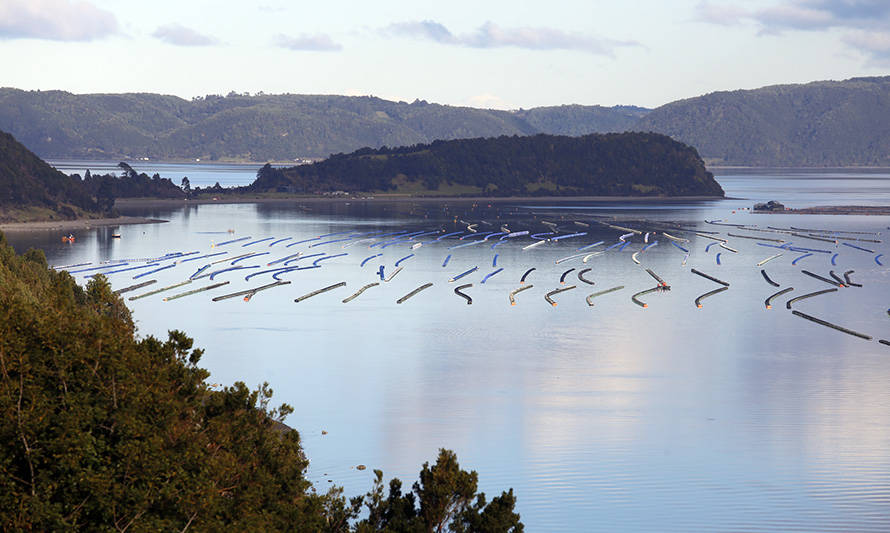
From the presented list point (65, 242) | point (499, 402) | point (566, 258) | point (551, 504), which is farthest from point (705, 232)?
point (551, 504)

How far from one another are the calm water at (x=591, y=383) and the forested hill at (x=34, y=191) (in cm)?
5834

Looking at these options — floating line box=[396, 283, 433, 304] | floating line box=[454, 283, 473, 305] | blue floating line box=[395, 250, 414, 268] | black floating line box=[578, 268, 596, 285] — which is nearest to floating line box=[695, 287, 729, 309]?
black floating line box=[578, 268, 596, 285]

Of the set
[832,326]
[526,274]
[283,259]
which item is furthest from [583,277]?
Result: [283,259]

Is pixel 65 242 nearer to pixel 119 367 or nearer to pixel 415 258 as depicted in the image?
pixel 415 258

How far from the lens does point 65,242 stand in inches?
4737

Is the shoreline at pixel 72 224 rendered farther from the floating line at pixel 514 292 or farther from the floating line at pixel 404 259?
the floating line at pixel 514 292

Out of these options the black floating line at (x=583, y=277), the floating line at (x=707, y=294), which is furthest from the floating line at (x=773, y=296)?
the black floating line at (x=583, y=277)

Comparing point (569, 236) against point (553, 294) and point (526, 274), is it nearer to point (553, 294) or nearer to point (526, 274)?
point (526, 274)

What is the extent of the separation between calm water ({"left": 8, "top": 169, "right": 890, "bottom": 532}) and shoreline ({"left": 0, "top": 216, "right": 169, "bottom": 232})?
46110 millimetres

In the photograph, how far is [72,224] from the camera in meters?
148

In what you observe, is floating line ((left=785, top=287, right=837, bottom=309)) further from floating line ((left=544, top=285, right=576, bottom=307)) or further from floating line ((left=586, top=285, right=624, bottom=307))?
floating line ((left=544, top=285, right=576, bottom=307))

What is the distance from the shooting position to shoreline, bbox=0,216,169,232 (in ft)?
462

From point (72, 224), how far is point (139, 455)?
454 feet

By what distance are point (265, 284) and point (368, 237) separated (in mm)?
45495
